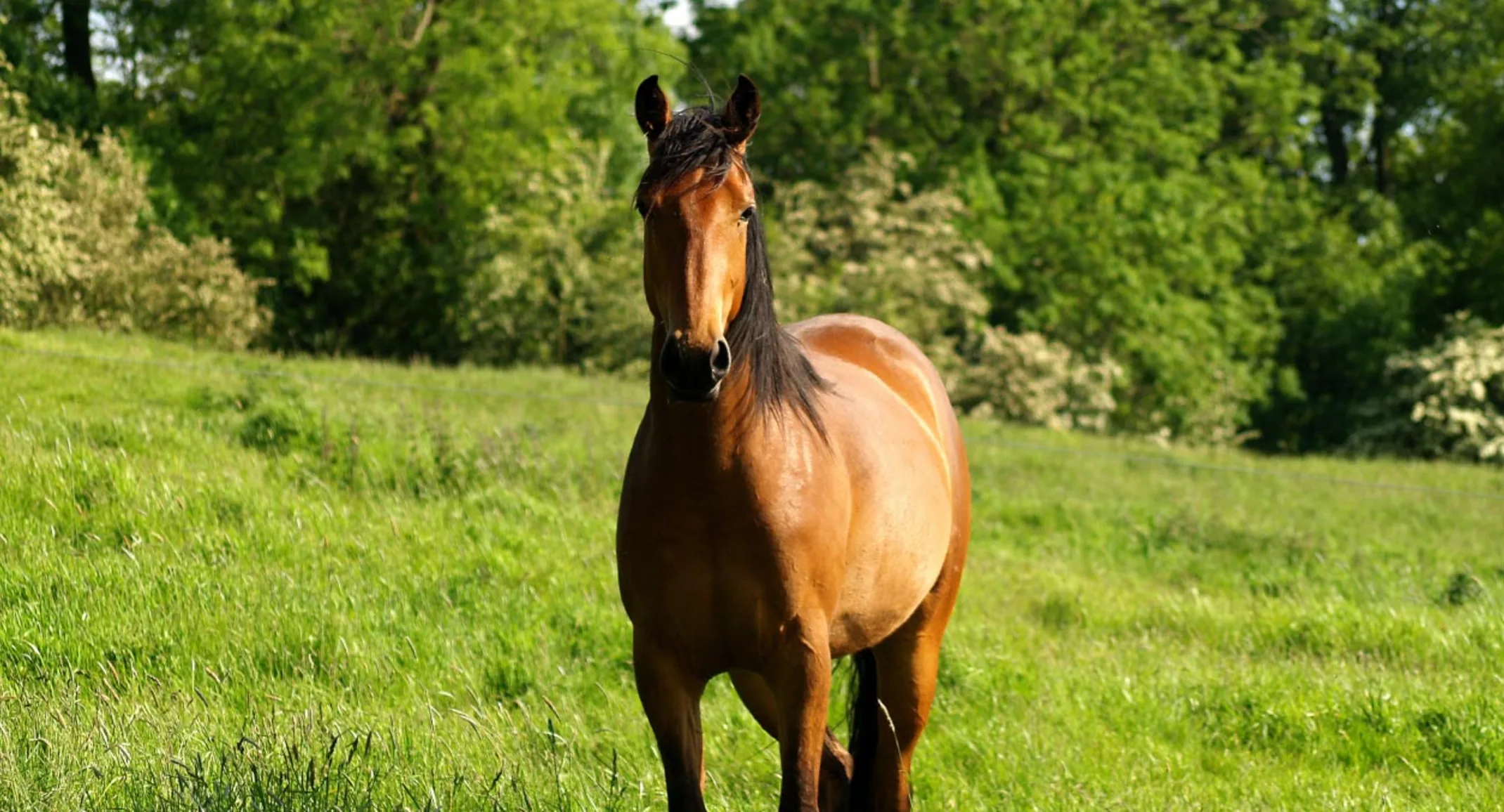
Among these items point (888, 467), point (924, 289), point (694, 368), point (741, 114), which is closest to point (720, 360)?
point (694, 368)

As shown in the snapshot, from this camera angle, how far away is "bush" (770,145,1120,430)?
25.0 meters

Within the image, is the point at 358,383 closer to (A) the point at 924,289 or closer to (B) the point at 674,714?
(B) the point at 674,714

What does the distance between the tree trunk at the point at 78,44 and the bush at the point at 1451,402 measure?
77.8 feet

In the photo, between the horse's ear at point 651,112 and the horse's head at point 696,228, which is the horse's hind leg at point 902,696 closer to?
the horse's head at point 696,228

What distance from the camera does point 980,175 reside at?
28.7m

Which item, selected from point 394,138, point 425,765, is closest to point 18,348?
point 425,765

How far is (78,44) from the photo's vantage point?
76.4 feet

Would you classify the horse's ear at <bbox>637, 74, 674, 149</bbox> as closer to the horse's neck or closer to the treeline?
the horse's neck

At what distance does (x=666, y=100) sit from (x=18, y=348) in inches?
346

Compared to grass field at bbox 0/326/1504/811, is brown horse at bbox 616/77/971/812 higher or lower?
higher

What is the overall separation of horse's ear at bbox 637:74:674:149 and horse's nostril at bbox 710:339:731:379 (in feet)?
2.17

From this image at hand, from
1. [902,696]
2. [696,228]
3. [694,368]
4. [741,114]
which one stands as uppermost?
[741,114]

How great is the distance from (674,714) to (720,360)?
107 centimetres

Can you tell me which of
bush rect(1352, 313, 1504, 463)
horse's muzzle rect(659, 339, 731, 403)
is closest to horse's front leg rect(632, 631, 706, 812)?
horse's muzzle rect(659, 339, 731, 403)
